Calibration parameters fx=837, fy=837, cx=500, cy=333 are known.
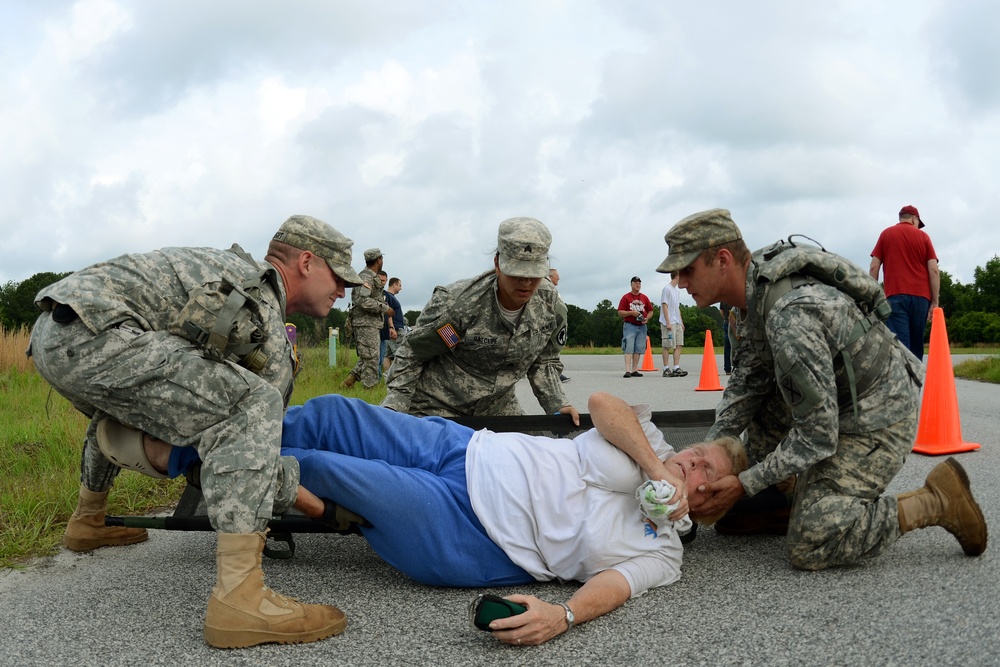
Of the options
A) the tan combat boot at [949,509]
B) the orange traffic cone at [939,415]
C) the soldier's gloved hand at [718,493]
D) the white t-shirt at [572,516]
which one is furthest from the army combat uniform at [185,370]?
the orange traffic cone at [939,415]

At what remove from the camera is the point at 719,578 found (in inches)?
131

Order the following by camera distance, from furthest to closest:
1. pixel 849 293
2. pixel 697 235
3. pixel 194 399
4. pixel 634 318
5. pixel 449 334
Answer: pixel 634 318, pixel 449 334, pixel 697 235, pixel 849 293, pixel 194 399

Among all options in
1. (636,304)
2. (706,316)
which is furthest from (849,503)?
(706,316)

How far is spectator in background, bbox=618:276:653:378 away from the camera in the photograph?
1464 cm

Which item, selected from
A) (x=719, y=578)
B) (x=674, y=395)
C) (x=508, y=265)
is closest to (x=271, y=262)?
(x=508, y=265)

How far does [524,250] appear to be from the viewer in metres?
4.48

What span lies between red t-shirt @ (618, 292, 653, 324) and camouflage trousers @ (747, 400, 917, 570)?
11.1 metres

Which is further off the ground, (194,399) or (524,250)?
(524,250)

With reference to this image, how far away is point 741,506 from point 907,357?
991 millimetres

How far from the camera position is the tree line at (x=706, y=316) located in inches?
1267

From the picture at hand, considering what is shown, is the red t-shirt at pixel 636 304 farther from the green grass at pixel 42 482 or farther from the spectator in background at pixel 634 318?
the green grass at pixel 42 482

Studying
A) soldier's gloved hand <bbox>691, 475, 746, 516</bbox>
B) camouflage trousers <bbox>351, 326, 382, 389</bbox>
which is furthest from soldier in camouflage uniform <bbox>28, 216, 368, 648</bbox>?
camouflage trousers <bbox>351, 326, 382, 389</bbox>

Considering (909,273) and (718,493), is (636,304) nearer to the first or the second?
(909,273)

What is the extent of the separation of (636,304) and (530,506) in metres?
11.7
